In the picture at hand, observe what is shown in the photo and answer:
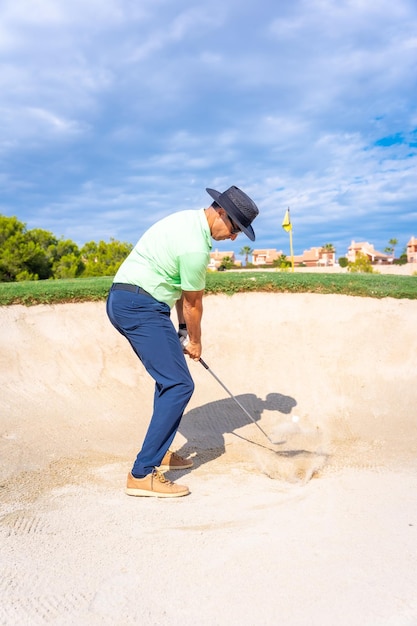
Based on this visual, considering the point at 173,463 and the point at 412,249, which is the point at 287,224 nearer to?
the point at 173,463

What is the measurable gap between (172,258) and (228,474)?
7.12ft

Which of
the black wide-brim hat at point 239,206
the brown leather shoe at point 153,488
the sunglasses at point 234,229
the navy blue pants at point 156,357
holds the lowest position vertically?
the brown leather shoe at point 153,488

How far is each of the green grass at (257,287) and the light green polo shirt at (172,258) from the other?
555 centimetres

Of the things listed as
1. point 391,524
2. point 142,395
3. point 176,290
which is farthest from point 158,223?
point 142,395

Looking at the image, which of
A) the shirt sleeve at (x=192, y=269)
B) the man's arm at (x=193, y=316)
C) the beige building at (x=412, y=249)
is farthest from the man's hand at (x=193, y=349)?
the beige building at (x=412, y=249)

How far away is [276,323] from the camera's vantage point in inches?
397

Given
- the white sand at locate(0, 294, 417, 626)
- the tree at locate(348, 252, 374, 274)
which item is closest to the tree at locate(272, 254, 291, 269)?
the tree at locate(348, 252, 374, 274)

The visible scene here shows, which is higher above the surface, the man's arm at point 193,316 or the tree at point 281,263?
the tree at point 281,263

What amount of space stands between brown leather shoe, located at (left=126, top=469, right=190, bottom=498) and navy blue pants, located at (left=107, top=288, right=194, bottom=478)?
6 cm

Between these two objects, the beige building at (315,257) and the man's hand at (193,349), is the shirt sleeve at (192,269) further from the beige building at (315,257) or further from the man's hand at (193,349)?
the beige building at (315,257)

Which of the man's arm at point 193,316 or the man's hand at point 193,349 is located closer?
the man's arm at point 193,316

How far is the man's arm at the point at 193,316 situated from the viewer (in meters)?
4.43

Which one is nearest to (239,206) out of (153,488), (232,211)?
(232,211)

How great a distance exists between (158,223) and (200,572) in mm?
2732
